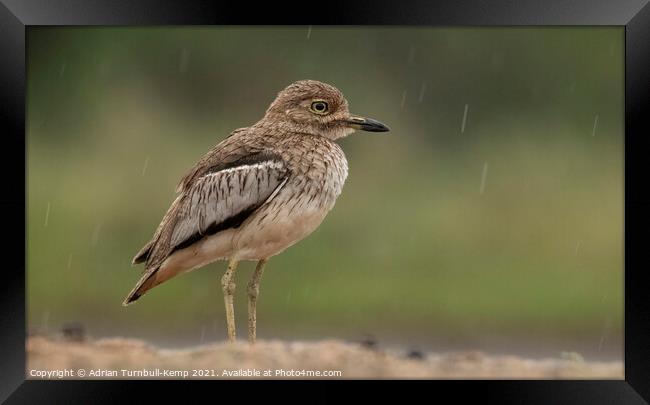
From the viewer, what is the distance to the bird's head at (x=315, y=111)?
970 centimetres

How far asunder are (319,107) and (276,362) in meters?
2.31

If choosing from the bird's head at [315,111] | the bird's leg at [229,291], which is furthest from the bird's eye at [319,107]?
the bird's leg at [229,291]

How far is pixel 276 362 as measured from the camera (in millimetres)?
8891

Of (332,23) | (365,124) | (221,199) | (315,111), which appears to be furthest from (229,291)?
Answer: (332,23)

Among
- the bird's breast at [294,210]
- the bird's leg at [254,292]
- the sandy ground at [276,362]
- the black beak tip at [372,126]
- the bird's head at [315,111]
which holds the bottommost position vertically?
the sandy ground at [276,362]

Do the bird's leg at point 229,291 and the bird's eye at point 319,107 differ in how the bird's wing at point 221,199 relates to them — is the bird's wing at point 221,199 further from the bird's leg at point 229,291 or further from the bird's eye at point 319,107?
the bird's eye at point 319,107

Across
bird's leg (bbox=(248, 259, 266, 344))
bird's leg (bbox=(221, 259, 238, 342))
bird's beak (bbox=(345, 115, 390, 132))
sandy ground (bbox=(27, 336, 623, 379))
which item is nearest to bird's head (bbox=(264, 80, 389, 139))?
bird's beak (bbox=(345, 115, 390, 132))

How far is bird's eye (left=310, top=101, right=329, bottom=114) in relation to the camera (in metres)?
9.73

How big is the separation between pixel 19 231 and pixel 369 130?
3075 millimetres

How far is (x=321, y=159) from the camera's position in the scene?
9391 mm

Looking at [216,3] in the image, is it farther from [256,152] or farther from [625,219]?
[625,219]

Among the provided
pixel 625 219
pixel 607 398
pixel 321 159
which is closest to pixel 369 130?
pixel 321 159

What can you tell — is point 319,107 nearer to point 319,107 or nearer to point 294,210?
point 319,107

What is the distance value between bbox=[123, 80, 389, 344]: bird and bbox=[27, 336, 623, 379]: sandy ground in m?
0.42
